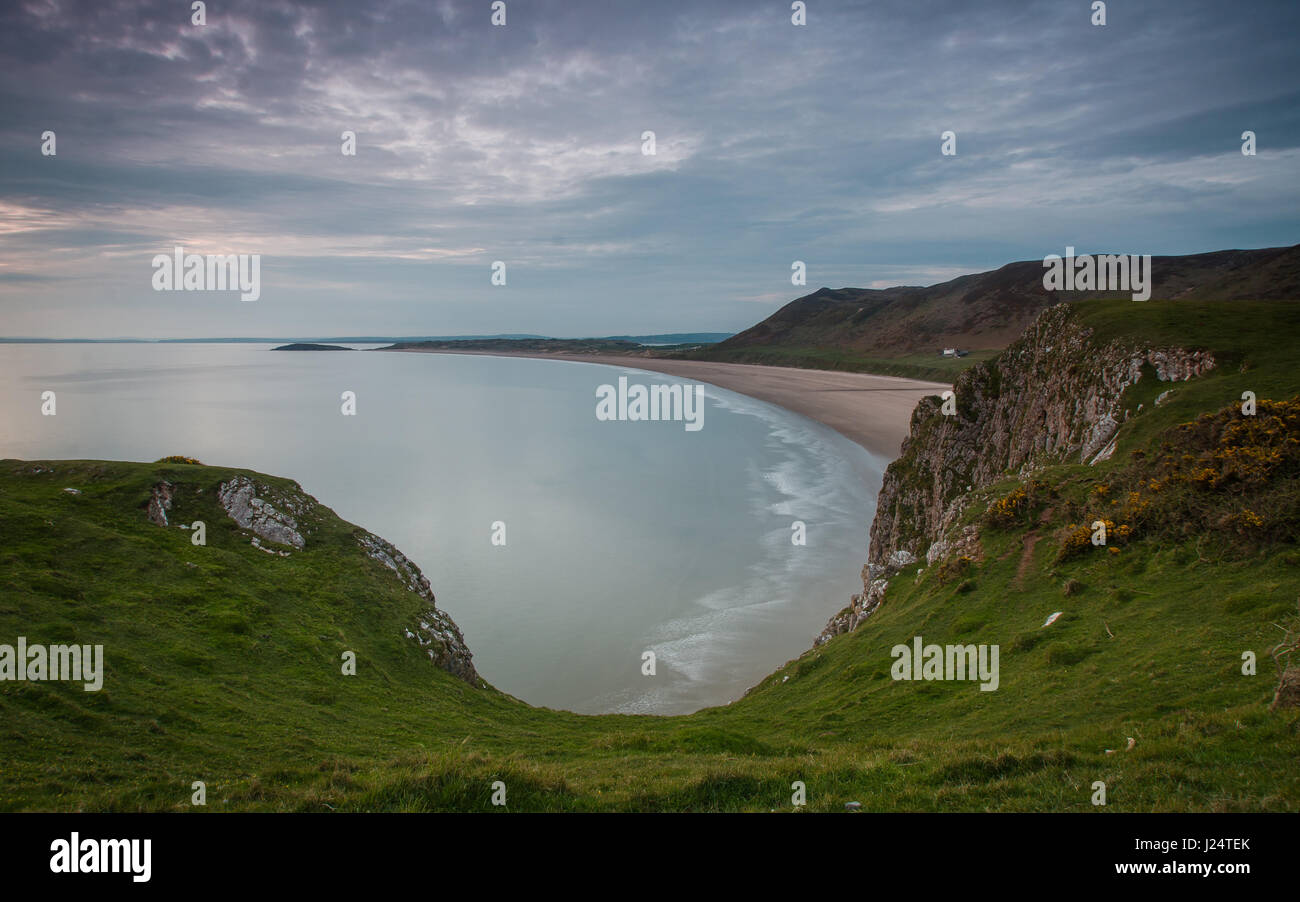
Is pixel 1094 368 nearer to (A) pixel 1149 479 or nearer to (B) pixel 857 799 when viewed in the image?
(A) pixel 1149 479

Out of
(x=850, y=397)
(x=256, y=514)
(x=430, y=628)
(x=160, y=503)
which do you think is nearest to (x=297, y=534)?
(x=256, y=514)

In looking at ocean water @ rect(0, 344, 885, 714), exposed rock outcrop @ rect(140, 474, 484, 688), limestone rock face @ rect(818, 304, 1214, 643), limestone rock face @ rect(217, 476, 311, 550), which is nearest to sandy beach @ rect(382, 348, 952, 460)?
ocean water @ rect(0, 344, 885, 714)

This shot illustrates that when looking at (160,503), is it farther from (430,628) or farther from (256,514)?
(430,628)

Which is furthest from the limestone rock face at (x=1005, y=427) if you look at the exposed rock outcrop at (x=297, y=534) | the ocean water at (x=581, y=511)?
the exposed rock outcrop at (x=297, y=534)

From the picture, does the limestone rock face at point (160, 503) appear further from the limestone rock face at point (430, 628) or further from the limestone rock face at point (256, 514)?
the limestone rock face at point (430, 628)

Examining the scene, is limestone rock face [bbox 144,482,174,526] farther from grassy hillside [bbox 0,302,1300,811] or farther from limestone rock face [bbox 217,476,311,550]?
limestone rock face [bbox 217,476,311,550]
